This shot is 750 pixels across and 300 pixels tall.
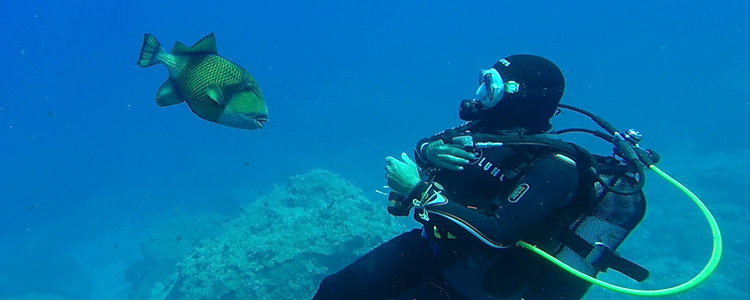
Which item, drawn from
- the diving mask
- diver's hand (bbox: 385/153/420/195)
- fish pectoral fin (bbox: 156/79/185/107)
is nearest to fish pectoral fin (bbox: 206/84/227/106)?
fish pectoral fin (bbox: 156/79/185/107)

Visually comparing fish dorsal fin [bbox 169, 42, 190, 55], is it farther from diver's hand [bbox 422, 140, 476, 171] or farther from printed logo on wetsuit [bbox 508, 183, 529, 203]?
printed logo on wetsuit [bbox 508, 183, 529, 203]

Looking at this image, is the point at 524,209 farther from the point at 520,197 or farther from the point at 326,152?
the point at 326,152

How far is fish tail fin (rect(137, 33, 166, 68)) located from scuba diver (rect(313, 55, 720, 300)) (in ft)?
5.49

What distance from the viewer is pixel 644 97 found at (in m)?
42.8

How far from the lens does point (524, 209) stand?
97.5 inches

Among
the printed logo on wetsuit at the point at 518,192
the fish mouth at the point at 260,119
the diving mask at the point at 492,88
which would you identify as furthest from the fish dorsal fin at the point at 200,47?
the diving mask at the point at 492,88

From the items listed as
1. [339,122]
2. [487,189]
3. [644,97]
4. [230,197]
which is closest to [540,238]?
[487,189]

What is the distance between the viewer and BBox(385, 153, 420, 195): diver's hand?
113 inches

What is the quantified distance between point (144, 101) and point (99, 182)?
59.0 m

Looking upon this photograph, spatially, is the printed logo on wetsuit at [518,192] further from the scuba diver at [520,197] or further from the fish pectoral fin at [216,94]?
the fish pectoral fin at [216,94]

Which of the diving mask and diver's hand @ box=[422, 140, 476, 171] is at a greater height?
the diving mask

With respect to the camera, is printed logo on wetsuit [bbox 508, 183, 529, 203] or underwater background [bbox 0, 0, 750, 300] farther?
underwater background [bbox 0, 0, 750, 300]

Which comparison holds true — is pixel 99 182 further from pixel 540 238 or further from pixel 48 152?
pixel 540 238

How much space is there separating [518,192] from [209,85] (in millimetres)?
1855
